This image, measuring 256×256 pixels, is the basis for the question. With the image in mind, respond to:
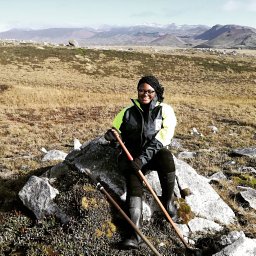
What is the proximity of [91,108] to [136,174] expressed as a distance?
59.0 ft

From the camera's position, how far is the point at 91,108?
24594 mm

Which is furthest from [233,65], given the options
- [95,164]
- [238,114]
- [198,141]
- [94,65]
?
[95,164]

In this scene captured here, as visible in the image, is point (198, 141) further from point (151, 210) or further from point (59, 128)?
point (151, 210)

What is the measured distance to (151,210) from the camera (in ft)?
24.1

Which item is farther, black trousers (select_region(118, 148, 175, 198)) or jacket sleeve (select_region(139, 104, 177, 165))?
jacket sleeve (select_region(139, 104, 177, 165))

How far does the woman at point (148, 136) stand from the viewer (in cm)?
697

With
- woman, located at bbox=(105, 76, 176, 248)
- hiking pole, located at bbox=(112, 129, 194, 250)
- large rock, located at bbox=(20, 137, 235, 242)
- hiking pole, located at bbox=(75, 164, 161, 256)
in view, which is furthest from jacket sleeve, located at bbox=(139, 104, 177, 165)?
hiking pole, located at bbox=(75, 164, 161, 256)

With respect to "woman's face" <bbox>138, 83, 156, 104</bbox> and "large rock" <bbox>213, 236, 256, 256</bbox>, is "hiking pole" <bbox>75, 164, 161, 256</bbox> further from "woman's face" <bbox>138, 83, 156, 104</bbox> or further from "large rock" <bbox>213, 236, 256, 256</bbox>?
"woman's face" <bbox>138, 83, 156, 104</bbox>

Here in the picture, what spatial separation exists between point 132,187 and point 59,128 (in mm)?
12085

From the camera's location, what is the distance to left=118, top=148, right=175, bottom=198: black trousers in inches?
269

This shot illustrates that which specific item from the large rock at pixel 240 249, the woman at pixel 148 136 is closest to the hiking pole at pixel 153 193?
the woman at pixel 148 136

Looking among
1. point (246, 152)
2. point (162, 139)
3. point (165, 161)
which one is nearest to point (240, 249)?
point (165, 161)

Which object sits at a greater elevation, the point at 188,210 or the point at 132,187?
the point at 132,187

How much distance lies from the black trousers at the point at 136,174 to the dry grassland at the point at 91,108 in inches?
89.5
